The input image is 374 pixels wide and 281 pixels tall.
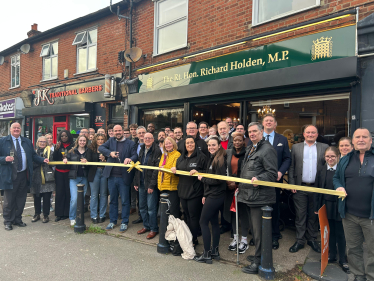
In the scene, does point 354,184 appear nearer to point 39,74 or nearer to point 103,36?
point 103,36

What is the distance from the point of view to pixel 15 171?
5.71m

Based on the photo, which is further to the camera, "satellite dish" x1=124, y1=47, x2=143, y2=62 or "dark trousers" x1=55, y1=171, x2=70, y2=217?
"satellite dish" x1=124, y1=47, x2=143, y2=62

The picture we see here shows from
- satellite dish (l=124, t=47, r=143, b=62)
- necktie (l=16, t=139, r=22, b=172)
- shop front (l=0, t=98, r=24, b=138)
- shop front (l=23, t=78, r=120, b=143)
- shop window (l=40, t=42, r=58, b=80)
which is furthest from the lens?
shop front (l=0, t=98, r=24, b=138)

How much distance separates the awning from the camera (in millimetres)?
10809

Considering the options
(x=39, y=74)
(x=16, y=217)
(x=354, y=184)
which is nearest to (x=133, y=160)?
(x=16, y=217)

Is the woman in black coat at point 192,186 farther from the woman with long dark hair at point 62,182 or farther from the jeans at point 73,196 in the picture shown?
the woman with long dark hair at point 62,182

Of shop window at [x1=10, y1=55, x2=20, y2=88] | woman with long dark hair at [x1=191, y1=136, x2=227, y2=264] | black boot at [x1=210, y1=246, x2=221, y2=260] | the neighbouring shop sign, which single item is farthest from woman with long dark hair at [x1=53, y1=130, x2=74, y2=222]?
shop window at [x1=10, y1=55, x2=20, y2=88]

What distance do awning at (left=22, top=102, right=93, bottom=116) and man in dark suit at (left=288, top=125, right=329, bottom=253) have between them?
8757mm

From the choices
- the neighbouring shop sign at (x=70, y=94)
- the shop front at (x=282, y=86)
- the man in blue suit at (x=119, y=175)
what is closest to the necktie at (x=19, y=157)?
the man in blue suit at (x=119, y=175)

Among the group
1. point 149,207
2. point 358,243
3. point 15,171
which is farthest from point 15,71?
point 358,243

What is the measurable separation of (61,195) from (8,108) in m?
12.1

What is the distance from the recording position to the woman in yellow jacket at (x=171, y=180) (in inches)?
179

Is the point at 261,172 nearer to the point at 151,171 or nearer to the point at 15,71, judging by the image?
the point at 151,171

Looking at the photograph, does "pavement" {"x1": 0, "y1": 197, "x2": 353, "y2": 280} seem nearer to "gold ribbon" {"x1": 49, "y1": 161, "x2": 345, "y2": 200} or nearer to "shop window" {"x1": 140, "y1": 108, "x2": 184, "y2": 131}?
"gold ribbon" {"x1": 49, "y1": 161, "x2": 345, "y2": 200}
